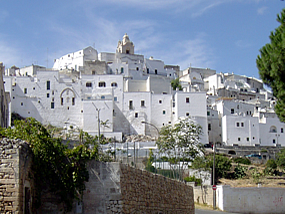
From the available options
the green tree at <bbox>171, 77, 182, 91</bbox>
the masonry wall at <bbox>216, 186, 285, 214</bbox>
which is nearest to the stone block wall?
the masonry wall at <bbox>216, 186, 285, 214</bbox>

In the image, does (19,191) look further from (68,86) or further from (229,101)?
(229,101)

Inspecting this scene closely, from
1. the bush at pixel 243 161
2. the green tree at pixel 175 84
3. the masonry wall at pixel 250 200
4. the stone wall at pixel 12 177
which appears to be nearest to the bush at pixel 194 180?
the masonry wall at pixel 250 200

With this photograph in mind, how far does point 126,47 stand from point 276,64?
229 feet

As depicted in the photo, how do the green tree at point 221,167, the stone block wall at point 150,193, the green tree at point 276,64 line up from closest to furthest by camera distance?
1. the stone block wall at point 150,193
2. the green tree at point 276,64
3. the green tree at point 221,167

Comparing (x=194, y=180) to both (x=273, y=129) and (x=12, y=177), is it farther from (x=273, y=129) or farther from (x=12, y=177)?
(x=273, y=129)

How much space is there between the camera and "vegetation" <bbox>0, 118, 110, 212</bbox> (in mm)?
12109

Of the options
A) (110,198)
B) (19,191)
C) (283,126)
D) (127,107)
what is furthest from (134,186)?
(283,126)

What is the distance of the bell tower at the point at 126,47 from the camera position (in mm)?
85688

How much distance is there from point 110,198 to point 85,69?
64.4m

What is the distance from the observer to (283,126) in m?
69.2

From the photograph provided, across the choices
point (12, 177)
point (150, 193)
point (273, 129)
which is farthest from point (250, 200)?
point (273, 129)

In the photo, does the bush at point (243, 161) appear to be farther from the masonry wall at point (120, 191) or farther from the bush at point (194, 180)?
the masonry wall at point (120, 191)

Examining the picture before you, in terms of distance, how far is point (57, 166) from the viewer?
12312mm

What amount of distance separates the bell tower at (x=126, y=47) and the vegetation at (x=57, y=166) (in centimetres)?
7341
